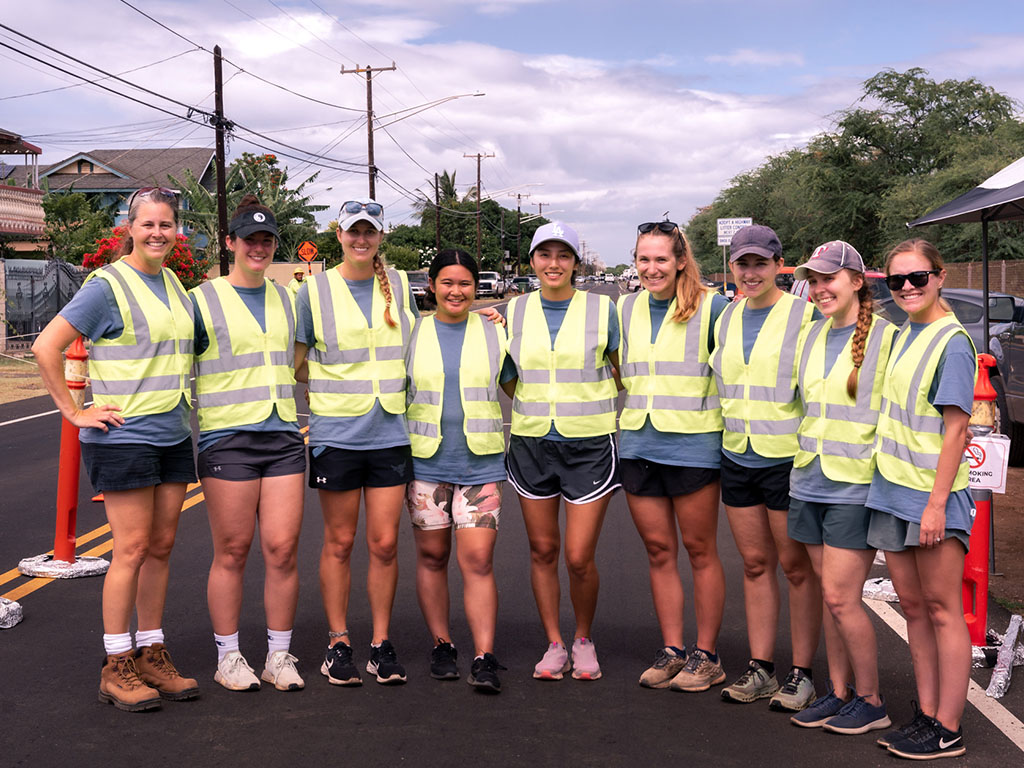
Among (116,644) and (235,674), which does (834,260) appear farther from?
(116,644)

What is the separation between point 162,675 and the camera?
509 cm

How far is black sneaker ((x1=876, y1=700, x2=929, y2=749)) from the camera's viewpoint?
448cm

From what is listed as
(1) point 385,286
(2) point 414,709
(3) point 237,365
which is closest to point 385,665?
(2) point 414,709

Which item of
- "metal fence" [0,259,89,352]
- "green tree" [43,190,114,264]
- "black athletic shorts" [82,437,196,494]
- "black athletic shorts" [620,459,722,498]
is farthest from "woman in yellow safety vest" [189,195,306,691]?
"green tree" [43,190,114,264]

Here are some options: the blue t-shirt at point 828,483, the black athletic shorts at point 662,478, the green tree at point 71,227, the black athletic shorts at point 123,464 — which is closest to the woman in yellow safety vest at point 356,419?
the black athletic shorts at point 123,464

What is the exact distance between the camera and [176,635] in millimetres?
5922

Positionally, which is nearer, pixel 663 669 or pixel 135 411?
pixel 135 411

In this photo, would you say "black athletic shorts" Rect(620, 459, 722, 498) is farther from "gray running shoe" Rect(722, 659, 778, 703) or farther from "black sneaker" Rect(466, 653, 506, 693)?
"black sneaker" Rect(466, 653, 506, 693)

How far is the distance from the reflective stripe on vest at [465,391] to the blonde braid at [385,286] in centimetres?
18

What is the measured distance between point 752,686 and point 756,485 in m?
0.92

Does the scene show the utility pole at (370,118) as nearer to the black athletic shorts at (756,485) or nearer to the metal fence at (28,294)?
the metal fence at (28,294)

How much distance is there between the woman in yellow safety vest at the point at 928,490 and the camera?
4.31 metres

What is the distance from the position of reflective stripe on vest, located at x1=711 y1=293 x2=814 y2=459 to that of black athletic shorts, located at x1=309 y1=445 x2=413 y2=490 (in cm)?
154

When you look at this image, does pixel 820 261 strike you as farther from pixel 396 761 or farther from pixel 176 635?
pixel 176 635
